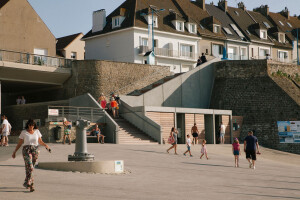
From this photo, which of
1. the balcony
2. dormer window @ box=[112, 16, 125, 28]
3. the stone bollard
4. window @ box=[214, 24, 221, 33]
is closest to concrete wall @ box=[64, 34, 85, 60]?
dormer window @ box=[112, 16, 125, 28]

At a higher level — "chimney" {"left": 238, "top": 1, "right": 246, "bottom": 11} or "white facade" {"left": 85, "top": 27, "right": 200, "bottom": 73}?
"chimney" {"left": 238, "top": 1, "right": 246, "bottom": 11}

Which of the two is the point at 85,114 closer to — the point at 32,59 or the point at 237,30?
the point at 32,59

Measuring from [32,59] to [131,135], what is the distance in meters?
11.9

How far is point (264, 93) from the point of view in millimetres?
41125

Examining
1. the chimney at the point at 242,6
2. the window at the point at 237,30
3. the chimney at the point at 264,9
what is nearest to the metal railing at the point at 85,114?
the window at the point at 237,30

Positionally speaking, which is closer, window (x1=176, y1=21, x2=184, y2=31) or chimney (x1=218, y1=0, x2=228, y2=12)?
window (x1=176, y1=21, x2=184, y2=31)

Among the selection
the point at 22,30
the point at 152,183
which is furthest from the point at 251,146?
the point at 22,30

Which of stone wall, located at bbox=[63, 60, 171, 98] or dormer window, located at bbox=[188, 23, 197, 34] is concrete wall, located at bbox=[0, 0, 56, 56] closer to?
stone wall, located at bbox=[63, 60, 171, 98]

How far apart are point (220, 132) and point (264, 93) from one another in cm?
850

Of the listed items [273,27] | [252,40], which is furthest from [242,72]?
[273,27]

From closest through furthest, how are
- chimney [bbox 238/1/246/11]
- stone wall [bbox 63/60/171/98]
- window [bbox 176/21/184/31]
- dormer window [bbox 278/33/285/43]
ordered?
stone wall [bbox 63/60/171/98]
window [bbox 176/21/184/31]
dormer window [bbox 278/33/285/43]
chimney [bbox 238/1/246/11]

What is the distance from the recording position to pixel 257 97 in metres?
41.2

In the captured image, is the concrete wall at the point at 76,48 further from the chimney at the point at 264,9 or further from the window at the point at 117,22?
the chimney at the point at 264,9

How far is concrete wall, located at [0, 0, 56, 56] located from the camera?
130ft
